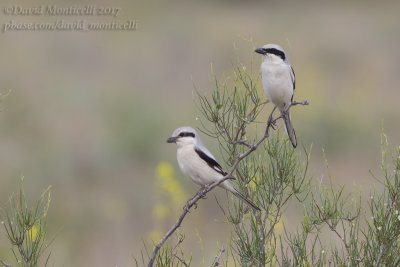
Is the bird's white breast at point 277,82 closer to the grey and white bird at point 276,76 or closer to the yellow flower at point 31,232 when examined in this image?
the grey and white bird at point 276,76

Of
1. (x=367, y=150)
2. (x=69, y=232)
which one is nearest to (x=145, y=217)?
(x=69, y=232)

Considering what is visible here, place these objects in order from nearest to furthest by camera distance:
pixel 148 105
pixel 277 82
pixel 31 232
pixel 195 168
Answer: pixel 31 232 < pixel 195 168 < pixel 277 82 < pixel 148 105

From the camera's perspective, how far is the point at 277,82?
4984mm

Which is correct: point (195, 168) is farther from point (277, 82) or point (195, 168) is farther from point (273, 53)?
point (273, 53)

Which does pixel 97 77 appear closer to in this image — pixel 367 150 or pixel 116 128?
pixel 116 128

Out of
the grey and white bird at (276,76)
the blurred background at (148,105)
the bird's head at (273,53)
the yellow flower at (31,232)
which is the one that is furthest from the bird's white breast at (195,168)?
the blurred background at (148,105)

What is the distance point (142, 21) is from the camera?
57.4 ft

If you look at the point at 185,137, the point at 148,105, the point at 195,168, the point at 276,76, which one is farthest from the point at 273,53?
the point at 148,105

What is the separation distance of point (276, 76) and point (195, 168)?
0.91 meters

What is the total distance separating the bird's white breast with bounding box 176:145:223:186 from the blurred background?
119cm

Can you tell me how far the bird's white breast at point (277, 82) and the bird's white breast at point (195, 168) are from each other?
0.68 meters

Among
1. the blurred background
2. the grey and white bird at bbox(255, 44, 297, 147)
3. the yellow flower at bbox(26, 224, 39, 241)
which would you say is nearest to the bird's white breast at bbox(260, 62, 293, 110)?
the grey and white bird at bbox(255, 44, 297, 147)

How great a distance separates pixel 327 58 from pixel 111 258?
875cm

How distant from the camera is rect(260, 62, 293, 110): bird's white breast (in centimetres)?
497
